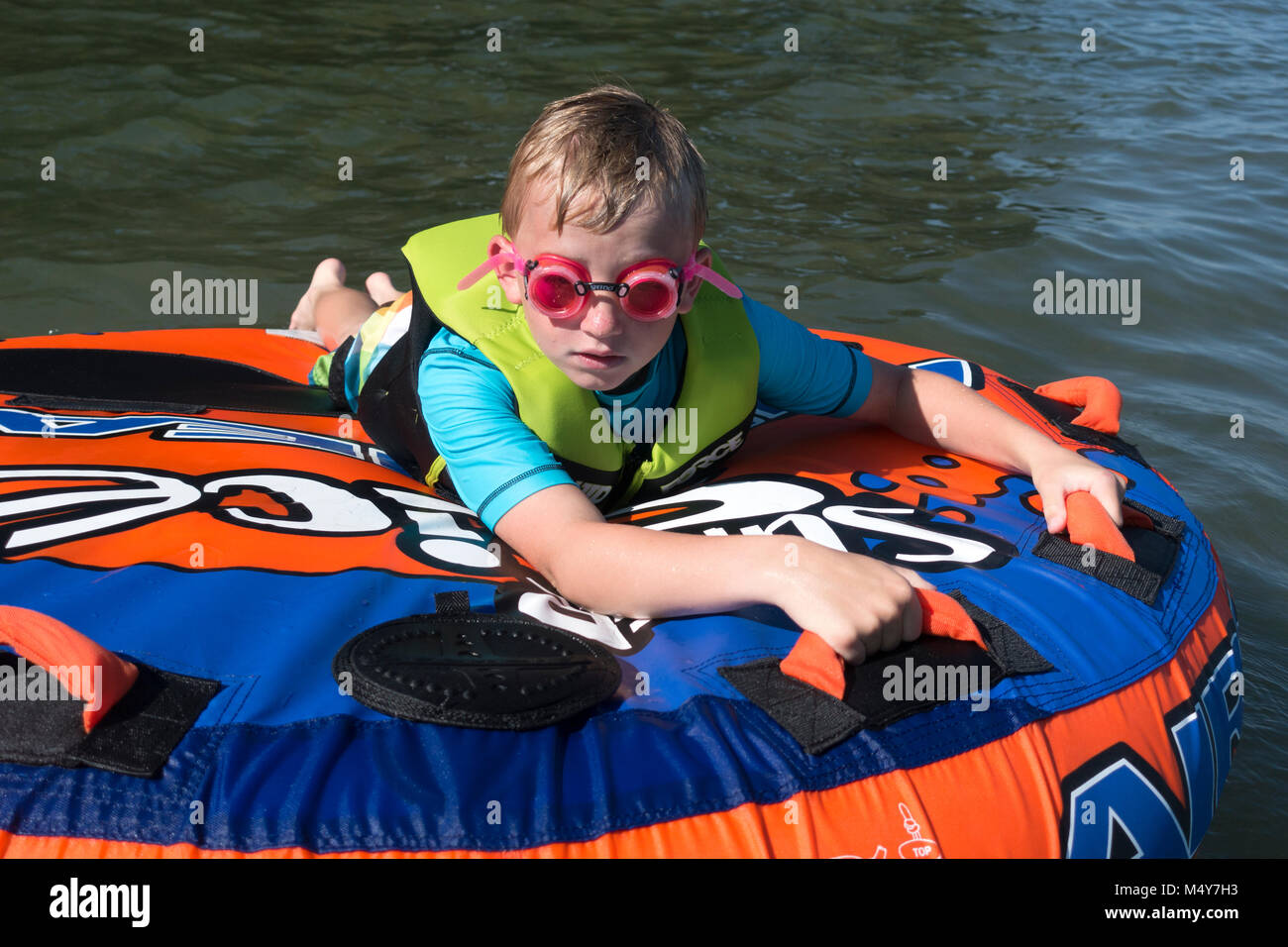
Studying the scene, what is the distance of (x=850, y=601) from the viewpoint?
5.53ft

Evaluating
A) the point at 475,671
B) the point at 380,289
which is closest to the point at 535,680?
the point at 475,671

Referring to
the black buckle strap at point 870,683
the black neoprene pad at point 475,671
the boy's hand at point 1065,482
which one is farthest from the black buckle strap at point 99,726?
the boy's hand at point 1065,482

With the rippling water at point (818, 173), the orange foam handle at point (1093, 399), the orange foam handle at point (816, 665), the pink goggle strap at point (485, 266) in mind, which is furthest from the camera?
the rippling water at point (818, 173)

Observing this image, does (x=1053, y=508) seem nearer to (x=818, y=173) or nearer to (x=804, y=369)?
(x=804, y=369)

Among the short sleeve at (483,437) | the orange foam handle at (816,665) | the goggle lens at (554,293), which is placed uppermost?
the goggle lens at (554,293)

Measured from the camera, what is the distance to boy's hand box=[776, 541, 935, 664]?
1.67m

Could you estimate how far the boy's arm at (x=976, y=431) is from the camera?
7.41 ft

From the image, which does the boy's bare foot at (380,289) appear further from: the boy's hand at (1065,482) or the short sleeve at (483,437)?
the boy's hand at (1065,482)

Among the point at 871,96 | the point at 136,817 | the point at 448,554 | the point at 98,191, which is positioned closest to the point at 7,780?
the point at 136,817

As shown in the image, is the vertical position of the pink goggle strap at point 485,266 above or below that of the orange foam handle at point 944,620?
above

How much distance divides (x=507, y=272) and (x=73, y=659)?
96 cm

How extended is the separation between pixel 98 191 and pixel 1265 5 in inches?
371

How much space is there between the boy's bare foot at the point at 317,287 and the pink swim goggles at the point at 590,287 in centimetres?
184

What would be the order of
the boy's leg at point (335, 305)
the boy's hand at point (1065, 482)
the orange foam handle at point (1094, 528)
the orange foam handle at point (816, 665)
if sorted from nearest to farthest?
the orange foam handle at point (816, 665) → the orange foam handle at point (1094, 528) → the boy's hand at point (1065, 482) → the boy's leg at point (335, 305)
